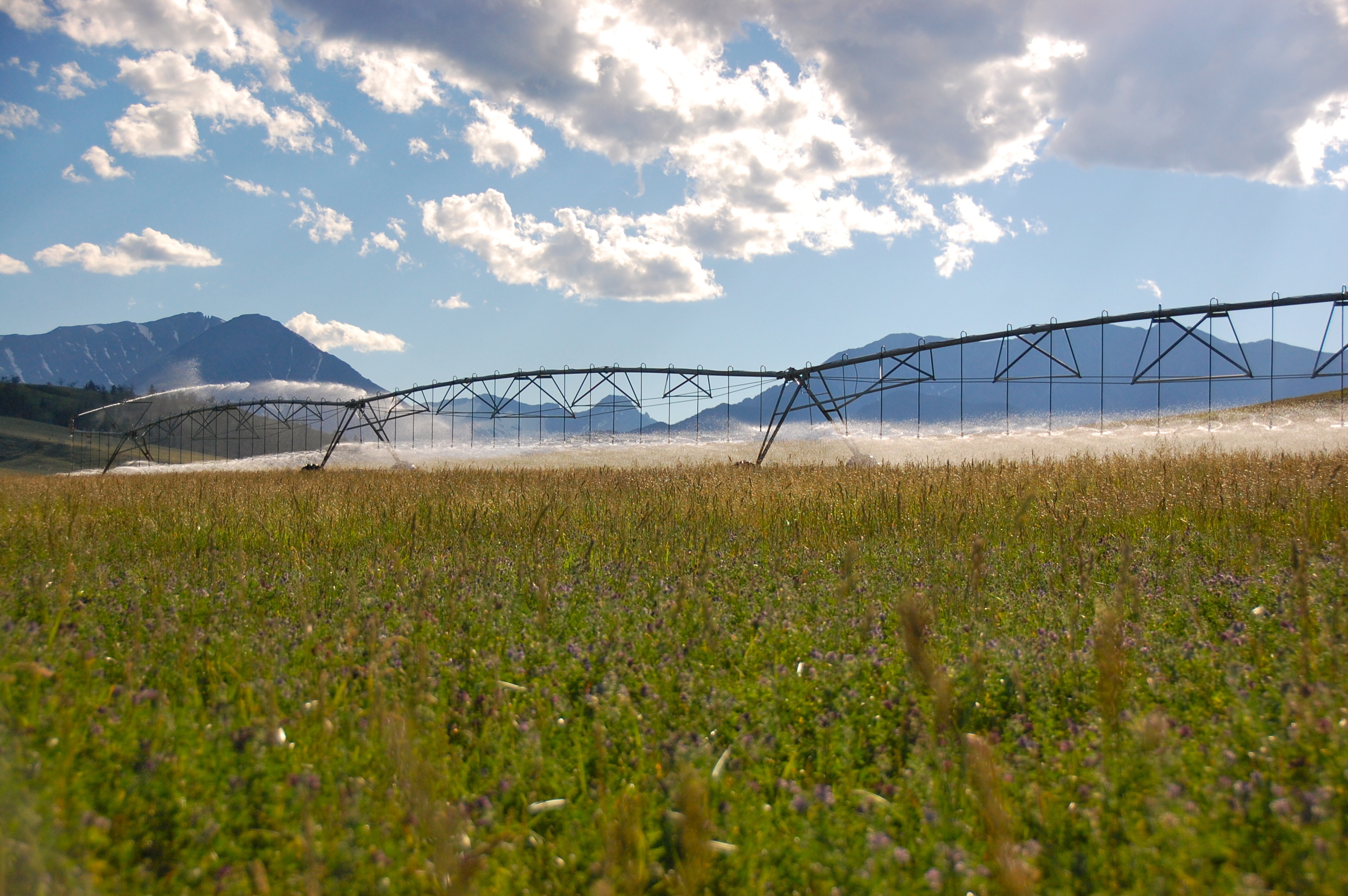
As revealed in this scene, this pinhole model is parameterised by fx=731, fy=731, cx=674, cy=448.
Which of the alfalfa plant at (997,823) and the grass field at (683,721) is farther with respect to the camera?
the grass field at (683,721)

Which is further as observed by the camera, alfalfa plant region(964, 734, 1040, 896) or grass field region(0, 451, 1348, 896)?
grass field region(0, 451, 1348, 896)

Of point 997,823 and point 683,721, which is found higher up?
point 997,823

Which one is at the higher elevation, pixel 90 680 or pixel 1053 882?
pixel 90 680


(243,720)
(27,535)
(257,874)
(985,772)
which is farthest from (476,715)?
(27,535)

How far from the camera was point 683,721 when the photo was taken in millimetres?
3033

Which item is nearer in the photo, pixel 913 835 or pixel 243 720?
pixel 913 835

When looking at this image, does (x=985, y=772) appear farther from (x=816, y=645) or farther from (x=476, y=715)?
(x=476, y=715)

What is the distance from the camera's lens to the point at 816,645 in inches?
150

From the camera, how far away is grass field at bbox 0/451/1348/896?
2.07m

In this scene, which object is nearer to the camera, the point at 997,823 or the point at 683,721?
the point at 997,823

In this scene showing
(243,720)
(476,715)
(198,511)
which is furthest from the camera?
(198,511)

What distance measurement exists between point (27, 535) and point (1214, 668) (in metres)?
9.39

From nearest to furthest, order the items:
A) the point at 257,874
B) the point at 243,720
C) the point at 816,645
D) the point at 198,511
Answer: the point at 257,874
the point at 243,720
the point at 816,645
the point at 198,511

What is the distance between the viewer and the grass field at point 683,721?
207 centimetres
